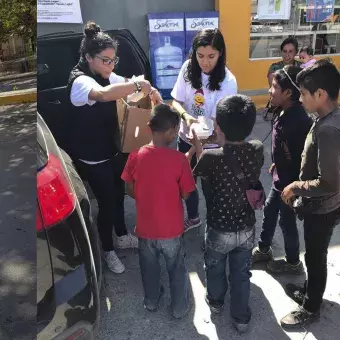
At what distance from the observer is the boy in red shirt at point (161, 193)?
1974 mm

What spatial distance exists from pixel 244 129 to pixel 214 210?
0.43 meters

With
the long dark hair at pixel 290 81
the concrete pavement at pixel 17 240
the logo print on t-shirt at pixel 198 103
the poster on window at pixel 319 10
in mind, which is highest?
the poster on window at pixel 319 10

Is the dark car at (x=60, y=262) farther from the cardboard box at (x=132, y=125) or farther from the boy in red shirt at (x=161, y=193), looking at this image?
the cardboard box at (x=132, y=125)

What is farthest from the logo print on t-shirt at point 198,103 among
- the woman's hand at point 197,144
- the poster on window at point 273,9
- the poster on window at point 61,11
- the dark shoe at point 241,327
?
the poster on window at point 273,9

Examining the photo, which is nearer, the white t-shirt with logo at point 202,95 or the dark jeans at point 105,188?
the dark jeans at point 105,188

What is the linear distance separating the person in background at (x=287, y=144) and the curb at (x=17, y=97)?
6389 mm

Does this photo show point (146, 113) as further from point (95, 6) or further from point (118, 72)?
point (95, 6)

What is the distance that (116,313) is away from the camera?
234cm

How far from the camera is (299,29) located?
681cm

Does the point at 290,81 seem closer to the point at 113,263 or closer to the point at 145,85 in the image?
the point at 145,85

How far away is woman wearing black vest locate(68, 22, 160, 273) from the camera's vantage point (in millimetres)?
2094

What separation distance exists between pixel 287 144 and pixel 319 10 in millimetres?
Answer: 5419

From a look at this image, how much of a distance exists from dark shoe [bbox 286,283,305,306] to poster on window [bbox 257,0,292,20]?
513cm

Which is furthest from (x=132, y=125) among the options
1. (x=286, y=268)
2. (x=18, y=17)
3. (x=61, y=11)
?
(x=18, y=17)
